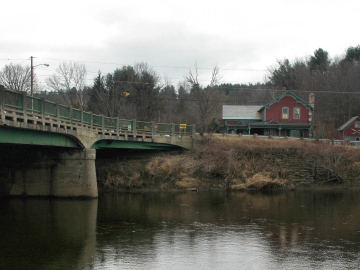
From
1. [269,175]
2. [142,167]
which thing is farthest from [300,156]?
[142,167]

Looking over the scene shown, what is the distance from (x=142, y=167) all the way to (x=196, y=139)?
7235 millimetres

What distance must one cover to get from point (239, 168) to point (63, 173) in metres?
17.9

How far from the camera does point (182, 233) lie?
2527cm

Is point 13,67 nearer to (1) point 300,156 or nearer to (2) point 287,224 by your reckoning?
(1) point 300,156

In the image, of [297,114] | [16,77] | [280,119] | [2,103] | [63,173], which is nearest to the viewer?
[2,103]

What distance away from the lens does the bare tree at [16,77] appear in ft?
252

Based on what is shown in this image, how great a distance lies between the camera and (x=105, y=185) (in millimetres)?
45562

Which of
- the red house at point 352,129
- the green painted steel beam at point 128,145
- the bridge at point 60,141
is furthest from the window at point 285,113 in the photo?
the bridge at point 60,141

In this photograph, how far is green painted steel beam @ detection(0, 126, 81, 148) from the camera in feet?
89.8

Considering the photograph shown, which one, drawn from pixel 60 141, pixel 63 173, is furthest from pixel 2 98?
pixel 63 173

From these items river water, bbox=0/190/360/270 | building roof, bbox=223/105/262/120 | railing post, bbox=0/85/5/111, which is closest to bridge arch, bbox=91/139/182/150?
river water, bbox=0/190/360/270

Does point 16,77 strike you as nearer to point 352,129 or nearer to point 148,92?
point 148,92

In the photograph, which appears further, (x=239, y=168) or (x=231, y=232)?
(x=239, y=168)

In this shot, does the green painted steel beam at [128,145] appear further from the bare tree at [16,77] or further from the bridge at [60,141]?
the bare tree at [16,77]
